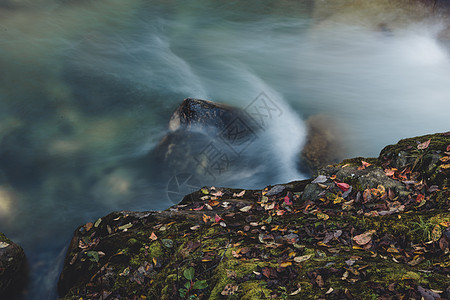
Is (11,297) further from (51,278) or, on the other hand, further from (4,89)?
(4,89)

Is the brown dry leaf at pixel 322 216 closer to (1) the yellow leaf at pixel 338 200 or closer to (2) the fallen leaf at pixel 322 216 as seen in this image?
(2) the fallen leaf at pixel 322 216

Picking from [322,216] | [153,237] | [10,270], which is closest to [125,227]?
[153,237]

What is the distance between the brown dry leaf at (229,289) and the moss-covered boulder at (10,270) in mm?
3711

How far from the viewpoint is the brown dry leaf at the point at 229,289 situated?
2675 millimetres

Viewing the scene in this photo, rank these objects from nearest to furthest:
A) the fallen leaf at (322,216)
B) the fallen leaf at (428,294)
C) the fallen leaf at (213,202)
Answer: the fallen leaf at (428,294) → the fallen leaf at (322,216) → the fallen leaf at (213,202)

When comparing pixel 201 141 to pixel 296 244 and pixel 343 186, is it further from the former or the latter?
pixel 296 244

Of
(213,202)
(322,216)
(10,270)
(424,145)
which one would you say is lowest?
(10,270)

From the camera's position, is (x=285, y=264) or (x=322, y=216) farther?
(x=322, y=216)

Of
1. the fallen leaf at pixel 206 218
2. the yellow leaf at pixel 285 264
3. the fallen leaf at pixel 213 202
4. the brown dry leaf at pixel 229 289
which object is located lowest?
the fallen leaf at pixel 213 202

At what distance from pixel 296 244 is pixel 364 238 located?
0.66 m

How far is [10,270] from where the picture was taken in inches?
191

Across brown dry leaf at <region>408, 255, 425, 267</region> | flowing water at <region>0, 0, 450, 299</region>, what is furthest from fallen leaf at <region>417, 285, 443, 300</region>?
flowing water at <region>0, 0, 450, 299</region>

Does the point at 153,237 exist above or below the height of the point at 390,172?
below

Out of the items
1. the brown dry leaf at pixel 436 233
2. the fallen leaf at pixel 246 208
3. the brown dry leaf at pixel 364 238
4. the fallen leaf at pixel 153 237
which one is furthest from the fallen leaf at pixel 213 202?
the brown dry leaf at pixel 436 233
